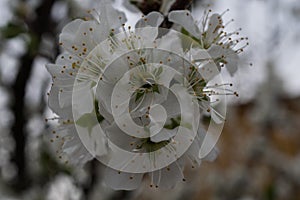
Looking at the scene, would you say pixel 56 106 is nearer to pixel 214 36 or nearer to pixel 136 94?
pixel 136 94

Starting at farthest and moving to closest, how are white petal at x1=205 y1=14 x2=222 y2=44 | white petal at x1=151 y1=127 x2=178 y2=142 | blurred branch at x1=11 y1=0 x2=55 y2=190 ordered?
blurred branch at x1=11 y1=0 x2=55 y2=190 < white petal at x1=205 y1=14 x2=222 y2=44 < white petal at x1=151 y1=127 x2=178 y2=142

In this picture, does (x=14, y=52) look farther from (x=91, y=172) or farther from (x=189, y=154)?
(x=189, y=154)

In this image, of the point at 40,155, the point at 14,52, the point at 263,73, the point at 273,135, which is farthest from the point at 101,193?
the point at 273,135

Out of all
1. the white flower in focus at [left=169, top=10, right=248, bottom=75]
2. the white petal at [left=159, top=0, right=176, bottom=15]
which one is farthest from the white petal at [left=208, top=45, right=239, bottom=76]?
the white petal at [left=159, top=0, right=176, bottom=15]

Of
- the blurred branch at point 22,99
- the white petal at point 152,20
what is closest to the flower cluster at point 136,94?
the white petal at point 152,20

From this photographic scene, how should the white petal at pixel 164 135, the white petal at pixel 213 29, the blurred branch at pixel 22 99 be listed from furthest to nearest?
the blurred branch at pixel 22 99
the white petal at pixel 213 29
the white petal at pixel 164 135

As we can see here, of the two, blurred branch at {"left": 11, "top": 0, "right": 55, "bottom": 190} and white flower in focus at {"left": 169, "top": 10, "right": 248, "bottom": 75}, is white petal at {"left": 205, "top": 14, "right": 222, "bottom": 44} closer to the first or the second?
white flower in focus at {"left": 169, "top": 10, "right": 248, "bottom": 75}

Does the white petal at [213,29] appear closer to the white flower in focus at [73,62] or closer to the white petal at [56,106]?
the white flower in focus at [73,62]

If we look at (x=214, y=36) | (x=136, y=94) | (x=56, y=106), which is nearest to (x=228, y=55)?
(x=214, y=36)
